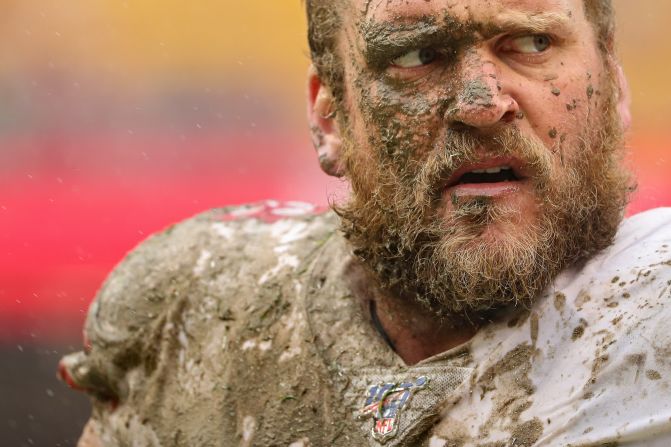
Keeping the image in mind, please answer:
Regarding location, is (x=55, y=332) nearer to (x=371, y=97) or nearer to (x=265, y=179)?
(x=265, y=179)

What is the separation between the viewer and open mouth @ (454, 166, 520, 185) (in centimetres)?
212

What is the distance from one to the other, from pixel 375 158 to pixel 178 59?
10.1 feet

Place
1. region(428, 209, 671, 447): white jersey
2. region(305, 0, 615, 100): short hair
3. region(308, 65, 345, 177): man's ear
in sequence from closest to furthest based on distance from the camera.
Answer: region(428, 209, 671, 447): white jersey
region(305, 0, 615, 100): short hair
region(308, 65, 345, 177): man's ear

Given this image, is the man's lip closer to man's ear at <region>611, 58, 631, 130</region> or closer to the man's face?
the man's face

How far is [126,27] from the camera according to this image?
17.1 ft

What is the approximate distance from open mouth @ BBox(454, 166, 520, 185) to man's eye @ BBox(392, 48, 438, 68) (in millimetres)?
248

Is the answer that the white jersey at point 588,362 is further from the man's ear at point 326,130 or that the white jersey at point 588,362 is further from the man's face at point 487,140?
the man's ear at point 326,130

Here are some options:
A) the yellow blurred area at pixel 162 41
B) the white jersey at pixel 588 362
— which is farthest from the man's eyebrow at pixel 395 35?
the yellow blurred area at pixel 162 41

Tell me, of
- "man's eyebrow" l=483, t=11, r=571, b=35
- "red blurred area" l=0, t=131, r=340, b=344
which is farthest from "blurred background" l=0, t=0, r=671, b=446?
"man's eyebrow" l=483, t=11, r=571, b=35

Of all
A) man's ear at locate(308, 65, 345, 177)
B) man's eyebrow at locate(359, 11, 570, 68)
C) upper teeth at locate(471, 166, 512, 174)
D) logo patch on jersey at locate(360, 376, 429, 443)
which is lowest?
logo patch on jersey at locate(360, 376, 429, 443)

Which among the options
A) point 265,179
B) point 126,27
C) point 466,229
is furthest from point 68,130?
point 466,229

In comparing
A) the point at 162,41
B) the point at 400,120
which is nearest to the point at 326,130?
the point at 400,120

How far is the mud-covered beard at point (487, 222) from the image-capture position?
2.07m

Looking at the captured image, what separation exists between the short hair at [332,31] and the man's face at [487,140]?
59 millimetres
